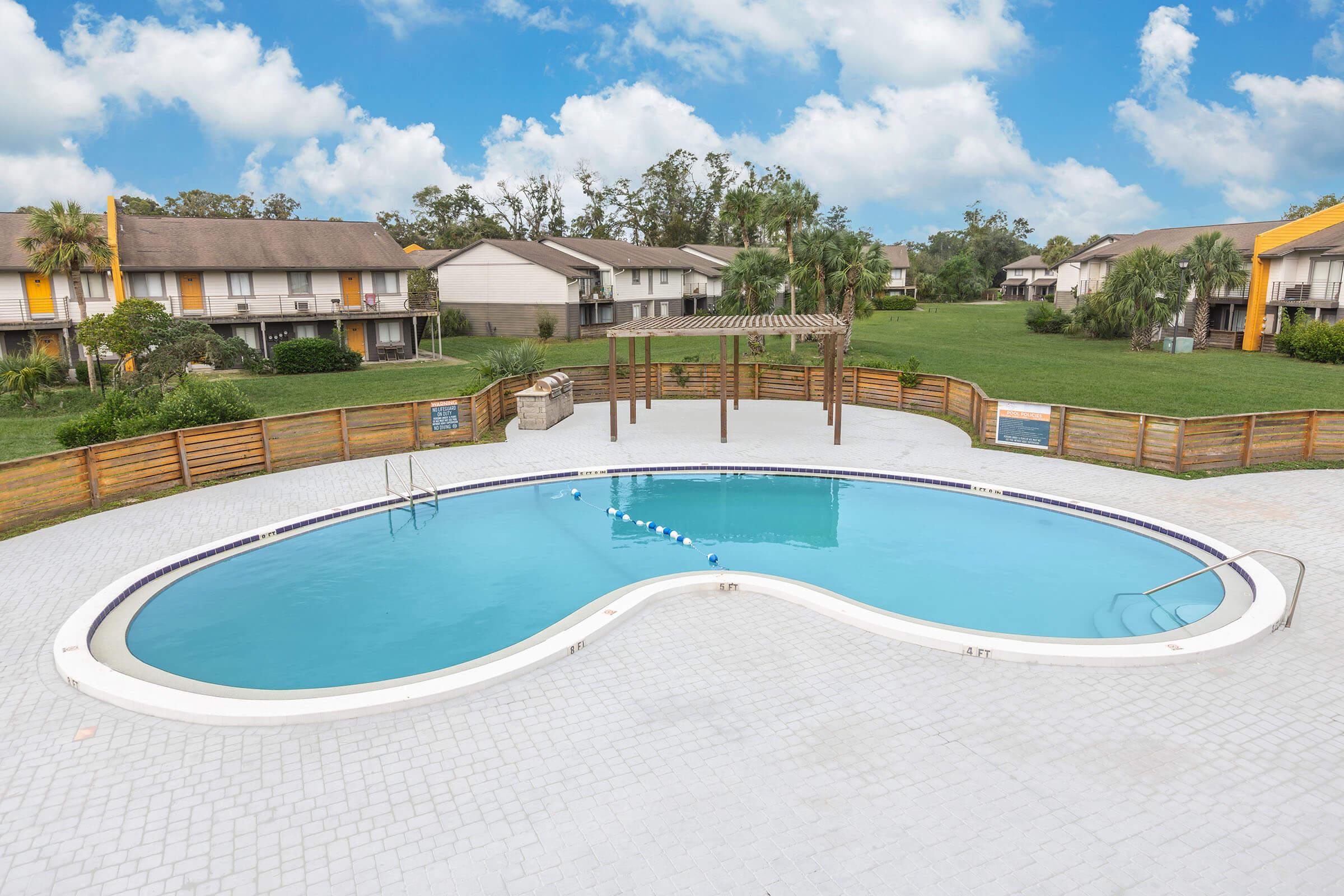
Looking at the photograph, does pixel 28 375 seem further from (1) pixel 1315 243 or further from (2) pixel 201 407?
(1) pixel 1315 243

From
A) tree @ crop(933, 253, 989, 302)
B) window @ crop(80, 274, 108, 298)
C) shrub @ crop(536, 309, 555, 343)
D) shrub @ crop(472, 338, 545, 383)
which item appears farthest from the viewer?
tree @ crop(933, 253, 989, 302)

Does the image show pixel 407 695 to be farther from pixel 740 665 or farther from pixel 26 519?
pixel 26 519

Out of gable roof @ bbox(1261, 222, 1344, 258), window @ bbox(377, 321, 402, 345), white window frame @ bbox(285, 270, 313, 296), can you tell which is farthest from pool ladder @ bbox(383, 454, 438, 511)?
gable roof @ bbox(1261, 222, 1344, 258)

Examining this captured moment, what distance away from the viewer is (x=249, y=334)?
37.1 meters

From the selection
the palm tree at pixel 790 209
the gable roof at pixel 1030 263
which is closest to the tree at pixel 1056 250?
the gable roof at pixel 1030 263

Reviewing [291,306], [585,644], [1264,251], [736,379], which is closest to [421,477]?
[585,644]

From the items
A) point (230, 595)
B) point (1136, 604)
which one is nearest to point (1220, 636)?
point (1136, 604)

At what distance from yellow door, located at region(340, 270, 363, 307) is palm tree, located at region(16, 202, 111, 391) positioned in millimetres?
9243

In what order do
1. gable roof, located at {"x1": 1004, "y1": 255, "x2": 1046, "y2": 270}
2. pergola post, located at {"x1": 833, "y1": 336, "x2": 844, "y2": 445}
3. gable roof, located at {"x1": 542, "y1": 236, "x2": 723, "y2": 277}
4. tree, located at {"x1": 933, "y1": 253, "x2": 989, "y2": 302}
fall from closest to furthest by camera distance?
pergola post, located at {"x1": 833, "y1": 336, "x2": 844, "y2": 445} < gable roof, located at {"x1": 542, "y1": 236, "x2": 723, "y2": 277} < tree, located at {"x1": 933, "y1": 253, "x2": 989, "y2": 302} < gable roof, located at {"x1": 1004, "y1": 255, "x2": 1046, "y2": 270}

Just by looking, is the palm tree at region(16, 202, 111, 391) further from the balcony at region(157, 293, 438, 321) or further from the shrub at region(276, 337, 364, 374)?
the shrub at region(276, 337, 364, 374)

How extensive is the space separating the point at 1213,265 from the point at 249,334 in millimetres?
46300

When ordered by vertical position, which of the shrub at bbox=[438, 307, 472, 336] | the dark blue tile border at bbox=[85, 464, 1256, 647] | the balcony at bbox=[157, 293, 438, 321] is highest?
the balcony at bbox=[157, 293, 438, 321]

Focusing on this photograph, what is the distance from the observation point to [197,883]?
573cm

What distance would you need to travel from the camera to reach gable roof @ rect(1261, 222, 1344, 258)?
122 feet
